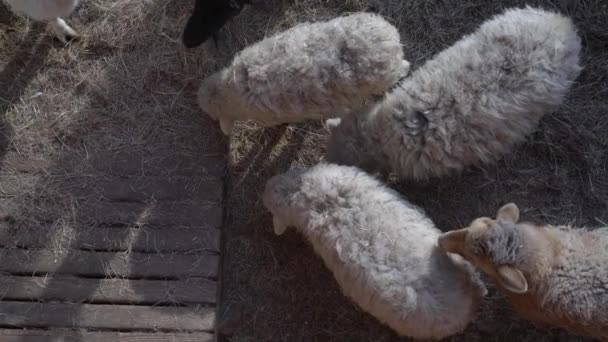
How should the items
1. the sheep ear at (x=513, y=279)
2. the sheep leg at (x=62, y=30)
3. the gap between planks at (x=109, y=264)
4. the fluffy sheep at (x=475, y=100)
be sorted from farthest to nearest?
the sheep leg at (x=62, y=30) < the gap between planks at (x=109, y=264) < the fluffy sheep at (x=475, y=100) < the sheep ear at (x=513, y=279)

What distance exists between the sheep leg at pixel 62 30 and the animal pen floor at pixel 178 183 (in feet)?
0.26

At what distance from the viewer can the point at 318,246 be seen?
399cm

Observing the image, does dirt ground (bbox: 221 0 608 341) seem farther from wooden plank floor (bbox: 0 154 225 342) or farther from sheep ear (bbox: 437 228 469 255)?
sheep ear (bbox: 437 228 469 255)

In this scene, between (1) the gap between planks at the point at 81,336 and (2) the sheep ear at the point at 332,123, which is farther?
(2) the sheep ear at the point at 332,123

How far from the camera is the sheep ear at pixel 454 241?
3621mm

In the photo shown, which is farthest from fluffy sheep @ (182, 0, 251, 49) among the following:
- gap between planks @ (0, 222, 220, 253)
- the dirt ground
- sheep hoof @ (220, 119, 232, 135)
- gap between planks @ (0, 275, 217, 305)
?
gap between planks @ (0, 275, 217, 305)

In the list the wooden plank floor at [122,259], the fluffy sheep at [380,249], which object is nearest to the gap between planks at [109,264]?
the wooden plank floor at [122,259]

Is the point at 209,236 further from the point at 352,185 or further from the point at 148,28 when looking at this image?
the point at 148,28

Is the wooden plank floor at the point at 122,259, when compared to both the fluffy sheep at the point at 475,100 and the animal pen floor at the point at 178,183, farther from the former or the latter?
the fluffy sheep at the point at 475,100

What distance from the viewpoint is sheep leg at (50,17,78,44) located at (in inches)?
194

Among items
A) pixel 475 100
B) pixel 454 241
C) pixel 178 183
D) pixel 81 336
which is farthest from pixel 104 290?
pixel 475 100

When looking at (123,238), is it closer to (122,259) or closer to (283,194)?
(122,259)

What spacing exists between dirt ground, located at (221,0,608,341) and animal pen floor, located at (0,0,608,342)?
12 mm

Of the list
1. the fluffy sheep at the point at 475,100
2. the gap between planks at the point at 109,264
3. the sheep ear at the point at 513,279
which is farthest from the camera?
A: the gap between planks at the point at 109,264
